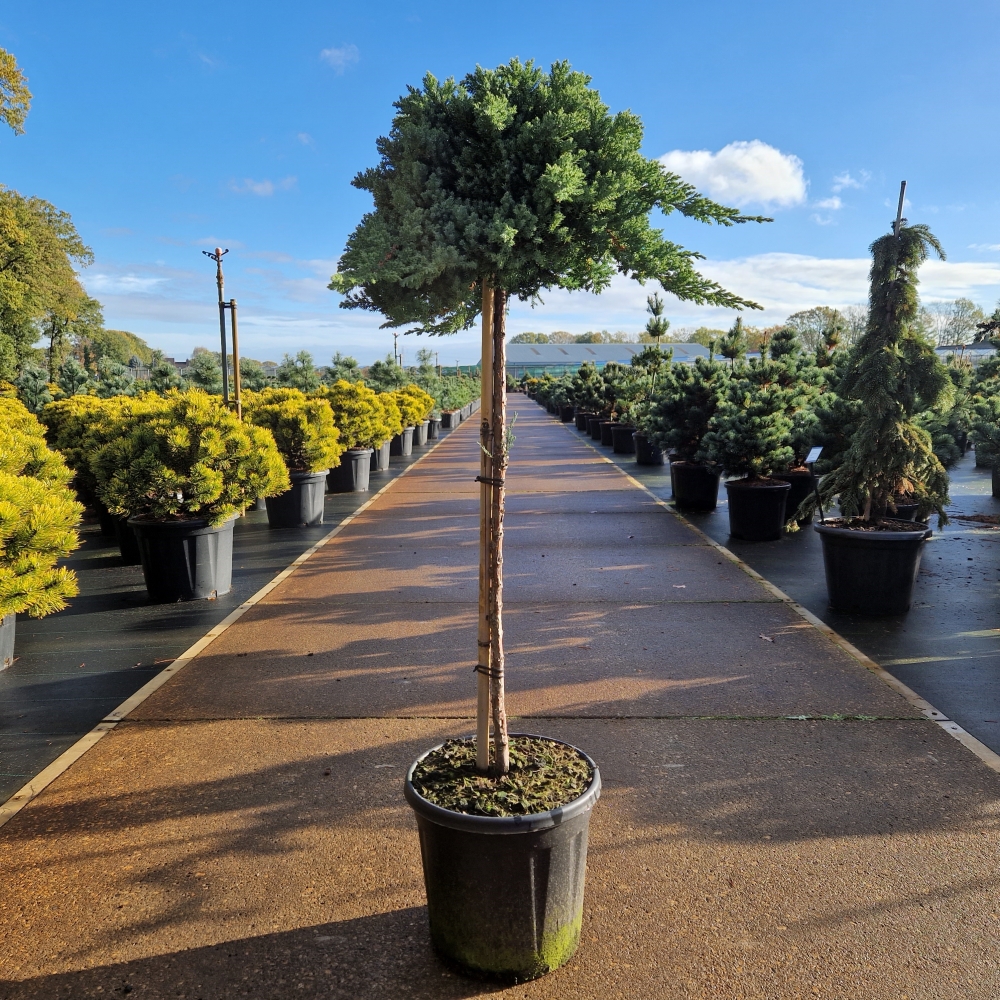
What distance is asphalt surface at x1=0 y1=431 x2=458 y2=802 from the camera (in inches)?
158

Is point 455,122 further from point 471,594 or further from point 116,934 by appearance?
point 471,594

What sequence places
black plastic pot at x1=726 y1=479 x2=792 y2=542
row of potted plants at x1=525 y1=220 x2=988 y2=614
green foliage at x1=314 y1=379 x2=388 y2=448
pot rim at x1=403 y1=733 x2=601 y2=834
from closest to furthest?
1. pot rim at x1=403 y1=733 x2=601 y2=834
2. row of potted plants at x1=525 y1=220 x2=988 y2=614
3. black plastic pot at x1=726 y1=479 x2=792 y2=542
4. green foliage at x1=314 y1=379 x2=388 y2=448

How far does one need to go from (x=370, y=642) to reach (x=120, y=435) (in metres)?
3.43

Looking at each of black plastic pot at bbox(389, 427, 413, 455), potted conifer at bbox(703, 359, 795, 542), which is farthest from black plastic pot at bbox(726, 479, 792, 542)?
black plastic pot at bbox(389, 427, 413, 455)

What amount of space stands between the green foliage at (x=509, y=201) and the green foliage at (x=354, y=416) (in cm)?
1043

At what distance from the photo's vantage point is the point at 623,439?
2025 centimetres

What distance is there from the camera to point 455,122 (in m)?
2.50

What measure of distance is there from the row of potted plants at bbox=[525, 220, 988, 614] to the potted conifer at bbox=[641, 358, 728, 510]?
0.02 m

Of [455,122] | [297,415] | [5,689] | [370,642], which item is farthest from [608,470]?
[455,122]

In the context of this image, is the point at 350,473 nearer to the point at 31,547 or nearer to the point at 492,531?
the point at 31,547

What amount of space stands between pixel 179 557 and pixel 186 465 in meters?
0.79

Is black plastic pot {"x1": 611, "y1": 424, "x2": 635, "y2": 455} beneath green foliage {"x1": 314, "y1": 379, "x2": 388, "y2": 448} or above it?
beneath

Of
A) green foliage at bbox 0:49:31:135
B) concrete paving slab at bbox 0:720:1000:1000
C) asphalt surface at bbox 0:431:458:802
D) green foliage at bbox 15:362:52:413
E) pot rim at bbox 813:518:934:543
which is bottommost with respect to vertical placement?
concrete paving slab at bbox 0:720:1000:1000

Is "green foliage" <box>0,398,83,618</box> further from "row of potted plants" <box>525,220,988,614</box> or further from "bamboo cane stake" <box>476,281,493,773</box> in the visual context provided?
"row of potted plants" <box>525,220,988,614</box>
